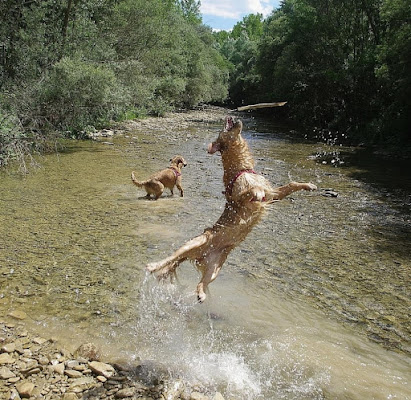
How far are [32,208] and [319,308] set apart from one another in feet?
22.4

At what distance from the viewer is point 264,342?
16.3 feet

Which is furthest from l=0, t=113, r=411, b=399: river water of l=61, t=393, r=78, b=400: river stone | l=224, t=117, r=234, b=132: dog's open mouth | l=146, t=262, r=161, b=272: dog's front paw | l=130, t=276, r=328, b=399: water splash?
l=224, t=117, r=234, b=132: dog's open mouth

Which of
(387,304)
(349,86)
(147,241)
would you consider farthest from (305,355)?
(349,86)

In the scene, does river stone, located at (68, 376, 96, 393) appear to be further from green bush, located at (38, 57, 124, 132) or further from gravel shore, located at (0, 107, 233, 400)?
green bush, located at (38, 57, 124, 132)

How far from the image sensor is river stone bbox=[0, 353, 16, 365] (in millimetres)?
4137

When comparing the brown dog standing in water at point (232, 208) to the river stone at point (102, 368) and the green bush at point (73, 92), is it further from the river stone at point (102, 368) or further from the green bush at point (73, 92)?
the green bush at point (73, 92)

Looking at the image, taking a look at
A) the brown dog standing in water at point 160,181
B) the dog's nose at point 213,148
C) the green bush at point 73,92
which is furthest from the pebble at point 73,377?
the green bush at point 73,92

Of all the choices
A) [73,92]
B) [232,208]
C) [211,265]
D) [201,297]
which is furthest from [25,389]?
[73,92]

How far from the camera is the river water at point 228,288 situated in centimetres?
453

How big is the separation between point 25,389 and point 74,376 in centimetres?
47

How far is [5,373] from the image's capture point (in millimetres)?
3957

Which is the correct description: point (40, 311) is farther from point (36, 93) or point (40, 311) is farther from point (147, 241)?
point (36, 93)

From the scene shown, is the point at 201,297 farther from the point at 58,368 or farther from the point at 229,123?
the point at 229,123

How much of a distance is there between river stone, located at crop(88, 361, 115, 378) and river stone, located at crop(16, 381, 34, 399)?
1.93ft
